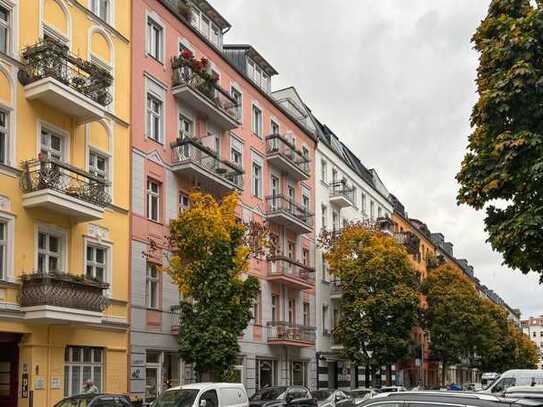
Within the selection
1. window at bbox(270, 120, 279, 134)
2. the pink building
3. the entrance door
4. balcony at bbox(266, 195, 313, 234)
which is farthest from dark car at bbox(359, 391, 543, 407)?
window at bbox(270, 120, 279, 134)

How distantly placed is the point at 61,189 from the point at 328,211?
26.8 metres

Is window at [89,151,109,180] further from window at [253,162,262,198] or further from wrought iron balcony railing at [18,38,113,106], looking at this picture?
window at [253,162,262,198]

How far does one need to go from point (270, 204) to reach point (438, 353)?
78.8ft

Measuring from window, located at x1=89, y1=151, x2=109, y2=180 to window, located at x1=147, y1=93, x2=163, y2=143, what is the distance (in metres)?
3.14

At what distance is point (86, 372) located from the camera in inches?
956

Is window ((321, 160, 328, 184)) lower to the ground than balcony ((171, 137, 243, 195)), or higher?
higher

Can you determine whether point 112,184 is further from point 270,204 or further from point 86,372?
point 270,204

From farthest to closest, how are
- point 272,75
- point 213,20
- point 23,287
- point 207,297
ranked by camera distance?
point 272,75
point 213,20
point 207,297
point 23,287

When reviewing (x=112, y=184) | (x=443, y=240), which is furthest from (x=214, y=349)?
(x=443, y=240)

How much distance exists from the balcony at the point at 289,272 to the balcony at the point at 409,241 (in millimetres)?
20798

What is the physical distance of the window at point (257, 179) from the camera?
37.7 m

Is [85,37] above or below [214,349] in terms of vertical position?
above

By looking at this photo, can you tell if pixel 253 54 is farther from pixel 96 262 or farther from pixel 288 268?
pixel 96 262

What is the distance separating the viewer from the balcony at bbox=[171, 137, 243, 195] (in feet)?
98.4
